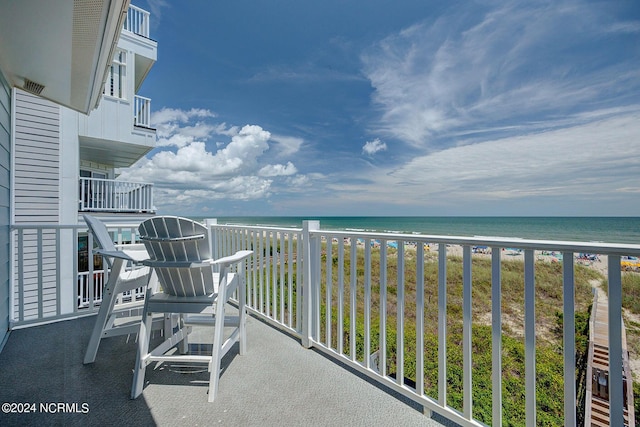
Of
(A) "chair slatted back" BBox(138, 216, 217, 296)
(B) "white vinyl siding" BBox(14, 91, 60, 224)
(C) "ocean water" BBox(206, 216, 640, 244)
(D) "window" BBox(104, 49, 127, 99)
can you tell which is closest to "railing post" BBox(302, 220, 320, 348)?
(A) "chair slatted back" BBox(138, 216, 217, 296)

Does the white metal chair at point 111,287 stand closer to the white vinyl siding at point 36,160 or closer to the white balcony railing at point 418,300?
the white balcony railing at point 418,300

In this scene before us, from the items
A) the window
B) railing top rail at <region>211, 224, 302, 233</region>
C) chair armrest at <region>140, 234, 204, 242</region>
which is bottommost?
chair armrest at <region>140, 234, 204, 242</region>

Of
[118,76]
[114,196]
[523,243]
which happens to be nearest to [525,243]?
[523,243]

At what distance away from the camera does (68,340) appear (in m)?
2.68

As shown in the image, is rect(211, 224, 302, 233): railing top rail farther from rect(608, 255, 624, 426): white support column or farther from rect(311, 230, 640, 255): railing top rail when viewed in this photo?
rect(608, 255, 624, 426): white support column

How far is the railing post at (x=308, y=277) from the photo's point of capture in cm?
252

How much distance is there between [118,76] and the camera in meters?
8.00

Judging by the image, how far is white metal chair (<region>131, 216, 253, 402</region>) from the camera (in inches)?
74.3

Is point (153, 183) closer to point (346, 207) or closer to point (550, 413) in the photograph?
point (550, 413)

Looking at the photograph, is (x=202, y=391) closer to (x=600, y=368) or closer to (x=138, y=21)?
(x=600, y=368)

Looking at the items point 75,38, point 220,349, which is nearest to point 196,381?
point 220,349

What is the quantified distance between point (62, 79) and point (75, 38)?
3.04 feet

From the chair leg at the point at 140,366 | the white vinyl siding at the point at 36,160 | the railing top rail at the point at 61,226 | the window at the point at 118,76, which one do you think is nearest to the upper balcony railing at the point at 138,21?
the window at the point at 118,76

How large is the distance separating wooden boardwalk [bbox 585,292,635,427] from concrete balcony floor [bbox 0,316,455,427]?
2.94 feet
